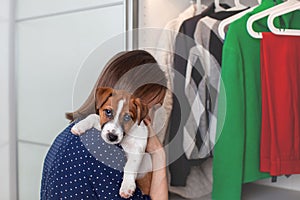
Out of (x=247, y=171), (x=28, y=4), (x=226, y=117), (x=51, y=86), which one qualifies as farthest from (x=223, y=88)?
(x=28, y=4)

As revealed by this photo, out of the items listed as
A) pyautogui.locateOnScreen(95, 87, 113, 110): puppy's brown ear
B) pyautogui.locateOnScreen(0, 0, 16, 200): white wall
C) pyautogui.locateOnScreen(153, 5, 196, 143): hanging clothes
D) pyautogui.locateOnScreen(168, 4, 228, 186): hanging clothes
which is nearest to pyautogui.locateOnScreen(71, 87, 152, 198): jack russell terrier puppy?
pyautogui.locateOnScreen(95, 87, 113, 110): puppy's brown ear

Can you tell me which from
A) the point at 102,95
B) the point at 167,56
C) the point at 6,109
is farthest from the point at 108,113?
the point at 6,109

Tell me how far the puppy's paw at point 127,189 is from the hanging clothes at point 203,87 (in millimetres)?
400

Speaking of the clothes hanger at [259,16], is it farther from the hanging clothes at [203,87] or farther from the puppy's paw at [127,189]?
the puppy's paw at [127,189]

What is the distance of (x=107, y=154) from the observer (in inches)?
39.4

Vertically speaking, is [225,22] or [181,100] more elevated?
[225,22]

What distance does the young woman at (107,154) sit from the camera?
38.0 inches

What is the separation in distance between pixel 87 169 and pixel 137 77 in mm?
267

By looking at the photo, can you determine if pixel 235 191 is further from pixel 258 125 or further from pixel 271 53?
pixel 271 53

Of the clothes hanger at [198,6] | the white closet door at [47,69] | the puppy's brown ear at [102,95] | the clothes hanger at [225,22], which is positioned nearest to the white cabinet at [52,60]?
the white closet door at [47,69]

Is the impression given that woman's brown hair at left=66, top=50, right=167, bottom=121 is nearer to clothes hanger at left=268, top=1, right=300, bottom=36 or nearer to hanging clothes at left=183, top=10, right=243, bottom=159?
hanging clothes at left=183, top=10, right=243, bottom=159

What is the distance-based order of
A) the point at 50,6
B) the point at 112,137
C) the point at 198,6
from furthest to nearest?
the point at 50,6 → the point at 198,6 → the point at 112,137

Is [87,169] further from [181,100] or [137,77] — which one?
[181,100]

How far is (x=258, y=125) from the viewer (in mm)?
1310
